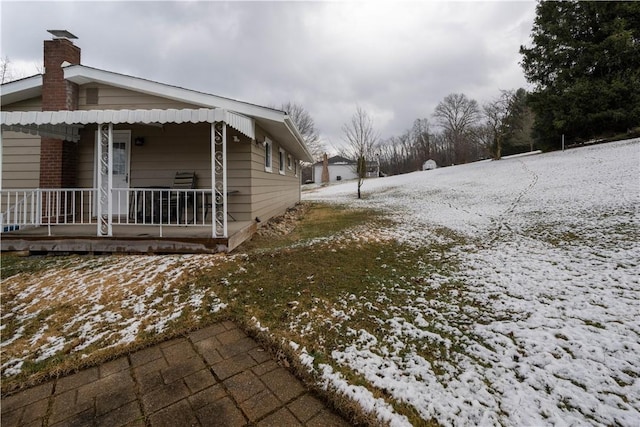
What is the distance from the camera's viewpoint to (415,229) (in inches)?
273

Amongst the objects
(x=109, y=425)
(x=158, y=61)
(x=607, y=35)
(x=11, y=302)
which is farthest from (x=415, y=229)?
(x=607, y=35)

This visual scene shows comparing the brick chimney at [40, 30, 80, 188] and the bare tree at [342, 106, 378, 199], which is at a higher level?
the bare tree at [342, 106, 378, 199]

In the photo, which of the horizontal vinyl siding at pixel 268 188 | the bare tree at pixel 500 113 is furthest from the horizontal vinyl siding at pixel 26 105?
the bare tree at pixel 500 113

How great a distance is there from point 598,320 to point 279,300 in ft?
10.0

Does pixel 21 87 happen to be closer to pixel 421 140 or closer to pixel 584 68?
pixel 584 68

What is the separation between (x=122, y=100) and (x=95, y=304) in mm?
5516

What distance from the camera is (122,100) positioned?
676 centimetres

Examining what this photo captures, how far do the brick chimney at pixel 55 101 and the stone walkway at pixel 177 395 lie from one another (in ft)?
20.8

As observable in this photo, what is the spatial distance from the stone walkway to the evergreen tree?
19737 mm

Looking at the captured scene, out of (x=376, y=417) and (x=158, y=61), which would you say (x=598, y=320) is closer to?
(x=376, y=417)

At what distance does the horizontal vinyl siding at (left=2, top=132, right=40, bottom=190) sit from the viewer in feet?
22.1

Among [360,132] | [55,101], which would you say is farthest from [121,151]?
[360,132]

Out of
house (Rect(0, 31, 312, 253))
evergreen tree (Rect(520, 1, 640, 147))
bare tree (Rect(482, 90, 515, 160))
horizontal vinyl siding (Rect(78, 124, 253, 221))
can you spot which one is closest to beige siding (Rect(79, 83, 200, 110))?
house (Rect(0, 31, 312, 253))

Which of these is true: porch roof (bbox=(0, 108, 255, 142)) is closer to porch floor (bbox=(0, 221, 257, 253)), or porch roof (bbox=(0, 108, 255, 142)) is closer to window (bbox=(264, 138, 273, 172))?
porch floor (bbox=(0, 221, 257, 253))
